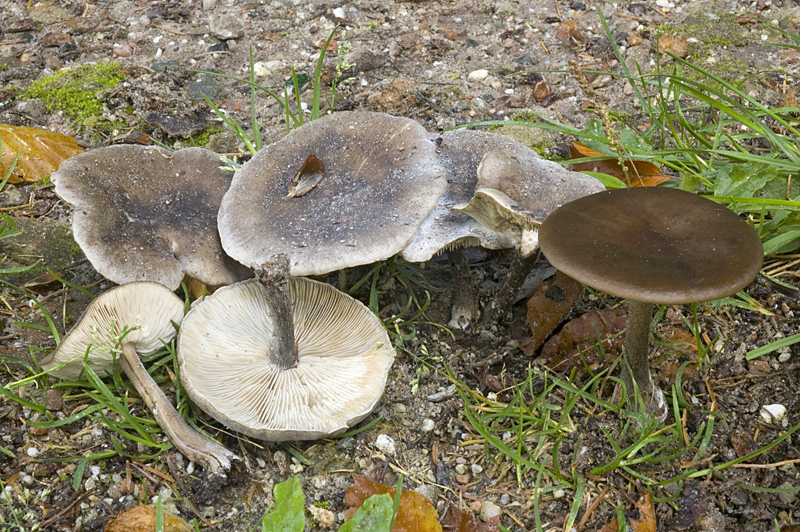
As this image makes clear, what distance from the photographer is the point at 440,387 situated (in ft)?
8.93

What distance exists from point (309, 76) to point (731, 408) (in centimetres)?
326

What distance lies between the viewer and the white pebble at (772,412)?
2510 millimetres

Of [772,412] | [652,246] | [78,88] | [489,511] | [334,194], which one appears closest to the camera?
[652,246]

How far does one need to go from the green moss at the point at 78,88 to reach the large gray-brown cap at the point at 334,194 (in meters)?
1.77

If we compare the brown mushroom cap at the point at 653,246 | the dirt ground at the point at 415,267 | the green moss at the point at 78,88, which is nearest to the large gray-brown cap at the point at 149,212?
the dirt ground at the point at 415,267

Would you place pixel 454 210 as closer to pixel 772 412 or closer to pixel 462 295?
pixel 462 295

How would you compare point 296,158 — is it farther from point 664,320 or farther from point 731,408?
point 731,408

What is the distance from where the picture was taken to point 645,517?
2.23m

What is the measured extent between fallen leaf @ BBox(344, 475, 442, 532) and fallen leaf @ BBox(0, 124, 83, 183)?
8.33ft

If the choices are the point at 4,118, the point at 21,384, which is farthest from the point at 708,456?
the point at 4,118

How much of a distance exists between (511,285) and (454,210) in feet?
1.36

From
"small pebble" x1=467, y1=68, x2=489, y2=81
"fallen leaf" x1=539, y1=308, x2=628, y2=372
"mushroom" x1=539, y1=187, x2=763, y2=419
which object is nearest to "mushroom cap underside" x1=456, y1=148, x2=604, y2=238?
"mushroom" x1=539, y1=187, x2=763, y2=419

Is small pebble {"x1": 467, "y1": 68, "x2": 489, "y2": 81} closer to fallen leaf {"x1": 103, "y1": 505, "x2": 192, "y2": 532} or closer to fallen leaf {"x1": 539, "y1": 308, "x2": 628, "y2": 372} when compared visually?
fallen leaf {"x1": 539, "y1": 308, "x2": 628, "y2": 372}

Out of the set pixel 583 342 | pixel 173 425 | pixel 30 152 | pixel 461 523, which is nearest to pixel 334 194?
pixel 173 425
